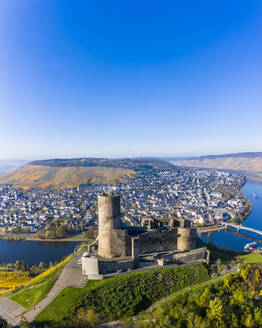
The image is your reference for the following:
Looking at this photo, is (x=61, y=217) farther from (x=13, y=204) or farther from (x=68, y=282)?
(x=68, y=282)

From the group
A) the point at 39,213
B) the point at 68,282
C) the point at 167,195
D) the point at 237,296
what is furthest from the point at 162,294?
the point at 167,195

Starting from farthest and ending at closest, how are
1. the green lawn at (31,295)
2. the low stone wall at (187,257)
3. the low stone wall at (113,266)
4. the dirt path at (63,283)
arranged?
the low stone wall at (187,257), the low stone wall at (113,266), the green lawn at (31,295), the dirt path at (63,283)

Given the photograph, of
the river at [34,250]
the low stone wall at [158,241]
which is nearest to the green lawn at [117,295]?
the low stone wall at [158,241]

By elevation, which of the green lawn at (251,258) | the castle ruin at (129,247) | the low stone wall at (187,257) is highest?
the castle ruin at (129,247)

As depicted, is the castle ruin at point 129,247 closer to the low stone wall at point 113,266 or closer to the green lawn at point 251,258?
the low stone wall at point 113,266

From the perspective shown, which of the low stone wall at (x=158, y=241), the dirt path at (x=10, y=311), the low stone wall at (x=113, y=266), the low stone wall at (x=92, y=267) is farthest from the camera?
the low stone wall at (x=158, y=241)
